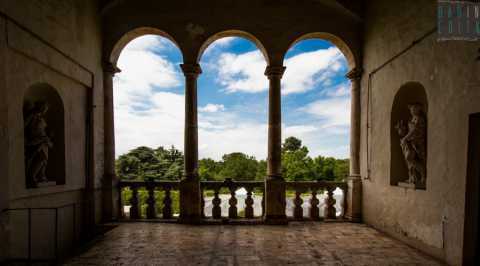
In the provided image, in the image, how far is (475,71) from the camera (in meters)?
3.69

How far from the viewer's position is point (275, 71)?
7094 mm

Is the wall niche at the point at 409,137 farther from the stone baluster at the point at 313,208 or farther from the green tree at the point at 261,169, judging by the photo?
the green tree at the point at 261,169

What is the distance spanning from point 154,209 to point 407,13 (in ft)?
25.1

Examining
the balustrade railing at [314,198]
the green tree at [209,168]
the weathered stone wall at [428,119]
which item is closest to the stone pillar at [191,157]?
the balustrade railing at [314,198]

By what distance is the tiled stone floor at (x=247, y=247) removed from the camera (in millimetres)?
4395

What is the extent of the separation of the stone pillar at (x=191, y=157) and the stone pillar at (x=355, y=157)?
4.13 meters

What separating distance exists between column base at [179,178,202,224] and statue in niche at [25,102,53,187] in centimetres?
306

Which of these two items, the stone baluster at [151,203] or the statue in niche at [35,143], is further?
the stone baluster at [151,203]

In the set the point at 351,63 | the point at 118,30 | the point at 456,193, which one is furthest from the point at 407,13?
the point at 118,30

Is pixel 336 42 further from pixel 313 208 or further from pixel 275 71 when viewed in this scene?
pixel 313 208

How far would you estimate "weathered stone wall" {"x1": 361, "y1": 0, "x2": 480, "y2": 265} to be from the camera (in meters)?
3.96

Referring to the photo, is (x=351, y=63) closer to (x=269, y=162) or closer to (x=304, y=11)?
(x=304, y=11)

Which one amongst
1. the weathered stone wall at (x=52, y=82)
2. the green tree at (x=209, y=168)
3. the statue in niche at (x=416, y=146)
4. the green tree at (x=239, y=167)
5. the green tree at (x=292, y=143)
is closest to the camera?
the weathered stone wall at (x=52, y=82)

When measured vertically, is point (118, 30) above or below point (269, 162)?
above
